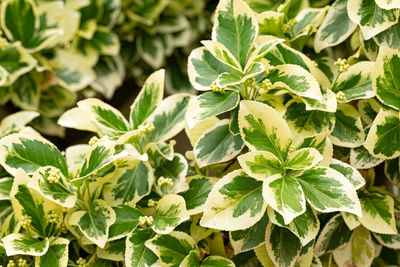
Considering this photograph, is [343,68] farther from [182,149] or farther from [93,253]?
[182,149]

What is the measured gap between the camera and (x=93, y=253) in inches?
29.8

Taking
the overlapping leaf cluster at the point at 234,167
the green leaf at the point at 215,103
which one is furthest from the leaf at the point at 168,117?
the green leaf at the point at 215,103

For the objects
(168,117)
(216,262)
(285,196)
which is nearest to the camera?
(285,196)

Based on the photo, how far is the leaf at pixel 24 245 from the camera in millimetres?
667

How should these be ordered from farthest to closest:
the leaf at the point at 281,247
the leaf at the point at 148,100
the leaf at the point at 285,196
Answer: the leaf at the point at 148,100 < the leaf at the point at 281,247 < the leaf at the point at 285,196

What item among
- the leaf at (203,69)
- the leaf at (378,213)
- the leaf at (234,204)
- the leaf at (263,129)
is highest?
the leaf at (203,69)

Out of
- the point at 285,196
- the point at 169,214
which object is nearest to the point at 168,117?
the point at 169,214

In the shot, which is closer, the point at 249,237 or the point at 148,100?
the point at 249,237

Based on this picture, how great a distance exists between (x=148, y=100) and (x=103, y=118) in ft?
0.25

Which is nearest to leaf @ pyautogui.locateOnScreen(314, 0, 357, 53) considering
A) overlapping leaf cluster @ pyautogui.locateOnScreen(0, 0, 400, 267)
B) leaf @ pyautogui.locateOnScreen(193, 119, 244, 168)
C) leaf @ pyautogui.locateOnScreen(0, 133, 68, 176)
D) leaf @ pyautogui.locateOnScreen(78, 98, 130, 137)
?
overlapping leaf cluster @ pyautogui.locateOnScreen(0, 0, 400, 267)

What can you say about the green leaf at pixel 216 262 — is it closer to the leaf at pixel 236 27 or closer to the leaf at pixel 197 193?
the leaf at pixel 197 193

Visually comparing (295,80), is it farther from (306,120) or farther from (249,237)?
(249,237)

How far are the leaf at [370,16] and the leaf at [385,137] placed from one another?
0.13 meters

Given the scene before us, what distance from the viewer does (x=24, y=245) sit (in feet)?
2.27
